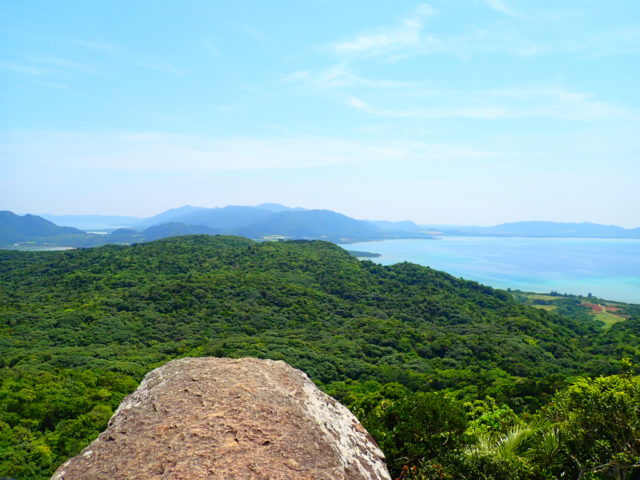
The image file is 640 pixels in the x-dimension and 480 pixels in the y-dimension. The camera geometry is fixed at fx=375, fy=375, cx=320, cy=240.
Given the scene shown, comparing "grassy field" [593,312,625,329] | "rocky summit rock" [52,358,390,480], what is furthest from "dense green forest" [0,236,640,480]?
"grassy field" [593,312,625,329]

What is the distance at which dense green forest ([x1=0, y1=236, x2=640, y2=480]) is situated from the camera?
7.79 m

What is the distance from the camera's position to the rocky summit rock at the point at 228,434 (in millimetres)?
4086

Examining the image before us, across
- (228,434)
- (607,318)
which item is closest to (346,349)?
(228,434)

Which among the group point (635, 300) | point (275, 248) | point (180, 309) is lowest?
point (635, 300)

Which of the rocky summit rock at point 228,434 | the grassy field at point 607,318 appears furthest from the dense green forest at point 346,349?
the grassy field at point 607,318

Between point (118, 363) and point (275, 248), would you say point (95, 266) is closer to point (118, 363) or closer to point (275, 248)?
point (275, 248)

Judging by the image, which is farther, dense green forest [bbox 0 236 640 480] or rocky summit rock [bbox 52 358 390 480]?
dense green forest [bbox 0 236 640 480]

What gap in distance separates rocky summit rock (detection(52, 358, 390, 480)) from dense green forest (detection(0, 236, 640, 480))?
112 inches

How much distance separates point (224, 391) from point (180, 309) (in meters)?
58.4

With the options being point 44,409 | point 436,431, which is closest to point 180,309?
point 44,409

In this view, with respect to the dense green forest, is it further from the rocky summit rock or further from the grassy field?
the grassy field

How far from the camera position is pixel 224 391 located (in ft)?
17.5

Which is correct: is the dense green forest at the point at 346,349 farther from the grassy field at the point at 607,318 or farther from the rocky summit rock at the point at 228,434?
the grassy field at the point at 607,318

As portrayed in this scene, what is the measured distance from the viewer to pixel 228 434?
449 centimetres
